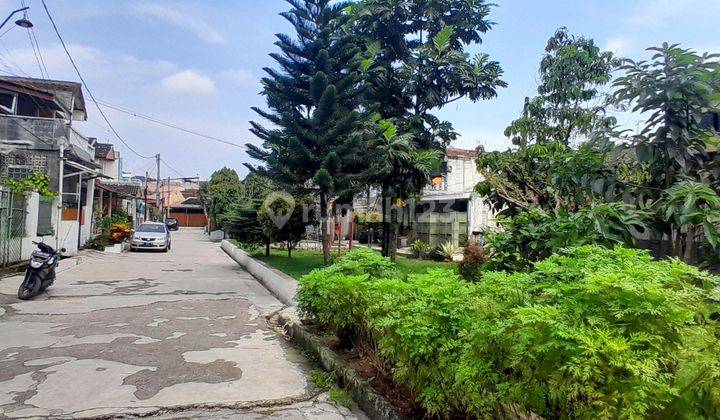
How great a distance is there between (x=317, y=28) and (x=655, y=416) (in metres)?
11.7

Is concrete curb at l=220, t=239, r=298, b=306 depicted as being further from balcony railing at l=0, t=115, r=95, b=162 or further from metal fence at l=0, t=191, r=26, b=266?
balcony railing at l=0, t=115, r=95, b=162

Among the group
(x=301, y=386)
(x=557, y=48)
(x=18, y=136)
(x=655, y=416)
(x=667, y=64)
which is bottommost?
(x=301, y=386)

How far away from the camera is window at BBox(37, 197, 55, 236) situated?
12594 mm

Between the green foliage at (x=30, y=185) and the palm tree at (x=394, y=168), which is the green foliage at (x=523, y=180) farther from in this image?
the green foliage at (x=30, y=185)

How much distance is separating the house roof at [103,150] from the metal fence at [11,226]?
23.8 meters

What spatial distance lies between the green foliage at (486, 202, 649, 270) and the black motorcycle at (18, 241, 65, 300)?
772 cm

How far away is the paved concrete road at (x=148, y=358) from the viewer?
11.9 ft

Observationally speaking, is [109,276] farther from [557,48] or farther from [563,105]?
[557,48]

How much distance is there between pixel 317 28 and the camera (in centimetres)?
1195

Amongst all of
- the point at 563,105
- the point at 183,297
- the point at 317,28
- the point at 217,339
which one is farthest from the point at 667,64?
the point at 317,28

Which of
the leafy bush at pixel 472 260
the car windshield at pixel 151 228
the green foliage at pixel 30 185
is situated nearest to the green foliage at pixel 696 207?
the leafy bush at pixel 472 260

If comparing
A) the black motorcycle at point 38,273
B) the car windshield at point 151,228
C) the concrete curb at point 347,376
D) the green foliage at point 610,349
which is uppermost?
the car windshield at point 151,228

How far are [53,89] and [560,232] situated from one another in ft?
67.2

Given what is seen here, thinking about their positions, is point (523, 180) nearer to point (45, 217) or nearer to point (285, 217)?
point (285, 217)
